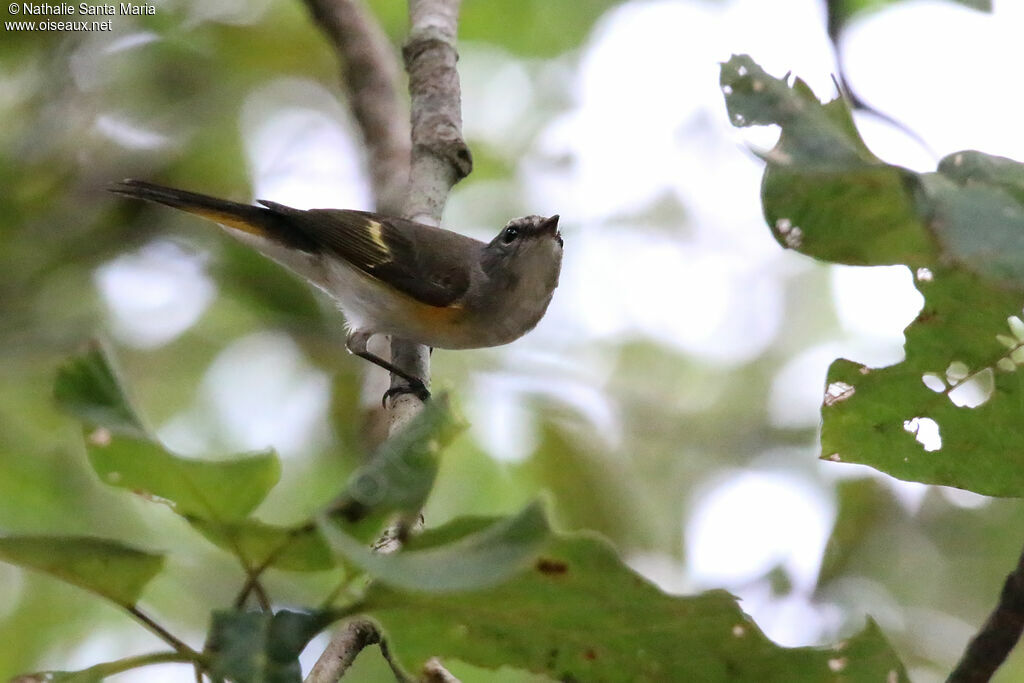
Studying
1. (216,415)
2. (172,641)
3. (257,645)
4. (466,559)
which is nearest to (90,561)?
(172,641)

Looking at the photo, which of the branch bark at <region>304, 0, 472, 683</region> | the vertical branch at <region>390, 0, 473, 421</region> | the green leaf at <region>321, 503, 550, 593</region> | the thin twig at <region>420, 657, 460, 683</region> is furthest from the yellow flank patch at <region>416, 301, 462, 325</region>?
the green leaf at <region>321, 503, 550, 593</region>

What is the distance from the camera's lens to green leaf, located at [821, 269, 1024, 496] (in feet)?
5.39

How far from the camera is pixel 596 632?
1287mm

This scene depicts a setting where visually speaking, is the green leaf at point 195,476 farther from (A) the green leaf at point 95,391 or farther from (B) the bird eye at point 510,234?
(B) the bird eye at point 510,234

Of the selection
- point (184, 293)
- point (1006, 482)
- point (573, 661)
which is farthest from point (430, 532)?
point (184, 293)

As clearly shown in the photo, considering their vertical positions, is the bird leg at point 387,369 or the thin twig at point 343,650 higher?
the bird leg at point 387,369

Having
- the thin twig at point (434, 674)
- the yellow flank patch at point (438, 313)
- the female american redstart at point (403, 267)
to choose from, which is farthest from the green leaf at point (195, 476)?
the yellow flank patch at point (438, 313)

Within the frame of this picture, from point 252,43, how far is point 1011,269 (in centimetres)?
475

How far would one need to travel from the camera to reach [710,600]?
1.25 metres

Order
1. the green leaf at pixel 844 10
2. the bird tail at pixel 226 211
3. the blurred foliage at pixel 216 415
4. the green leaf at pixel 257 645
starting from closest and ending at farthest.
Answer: the green leaf at pixel 257 645, the green leaf at pixel 844 10, the bird tail at pixel 226 211, the blurred foliage at pixel 216 415

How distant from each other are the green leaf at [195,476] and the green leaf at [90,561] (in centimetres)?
9

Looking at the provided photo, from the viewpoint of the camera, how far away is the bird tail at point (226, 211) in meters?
3.82

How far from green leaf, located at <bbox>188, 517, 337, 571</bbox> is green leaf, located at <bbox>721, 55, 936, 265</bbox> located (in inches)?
29.5

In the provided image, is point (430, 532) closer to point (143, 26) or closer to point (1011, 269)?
point (1011, 269)
